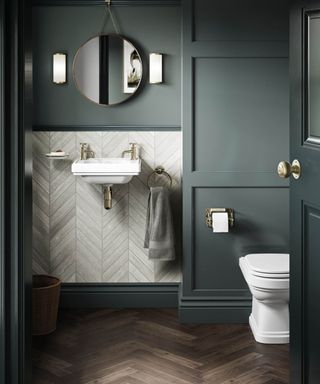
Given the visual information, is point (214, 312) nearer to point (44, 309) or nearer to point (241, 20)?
point (44, 309)

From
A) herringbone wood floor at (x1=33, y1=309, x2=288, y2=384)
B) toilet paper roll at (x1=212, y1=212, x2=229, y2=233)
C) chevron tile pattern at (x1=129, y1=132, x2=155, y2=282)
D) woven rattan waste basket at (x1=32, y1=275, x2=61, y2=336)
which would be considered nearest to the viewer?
herringbone wood floor at (x1=33, y1=309, x2=288, y2=384)

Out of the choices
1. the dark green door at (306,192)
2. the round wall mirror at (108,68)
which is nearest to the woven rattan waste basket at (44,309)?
the round wall mirror at (108,68)

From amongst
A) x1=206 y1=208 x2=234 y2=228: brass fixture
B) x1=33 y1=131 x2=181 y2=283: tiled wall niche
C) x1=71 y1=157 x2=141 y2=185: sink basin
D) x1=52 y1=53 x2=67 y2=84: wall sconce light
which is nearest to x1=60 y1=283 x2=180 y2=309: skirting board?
x1=33 y1=131 x2=181 y2=283: tiled wall niche

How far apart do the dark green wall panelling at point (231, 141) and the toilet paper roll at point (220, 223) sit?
112 millimetres

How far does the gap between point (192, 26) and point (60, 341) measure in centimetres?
205

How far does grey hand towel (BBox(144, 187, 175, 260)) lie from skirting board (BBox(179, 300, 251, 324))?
342 mm

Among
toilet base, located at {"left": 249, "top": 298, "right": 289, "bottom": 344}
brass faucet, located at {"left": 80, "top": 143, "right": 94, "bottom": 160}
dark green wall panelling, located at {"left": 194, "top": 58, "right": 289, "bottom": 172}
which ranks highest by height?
dark green wall panelling, located at {"left": 194, "top": 58, "right": 289, "bottom": 172}

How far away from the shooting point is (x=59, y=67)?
15.6 ft

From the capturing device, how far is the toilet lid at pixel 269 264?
4.00m

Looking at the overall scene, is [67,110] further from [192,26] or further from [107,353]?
[107,353]

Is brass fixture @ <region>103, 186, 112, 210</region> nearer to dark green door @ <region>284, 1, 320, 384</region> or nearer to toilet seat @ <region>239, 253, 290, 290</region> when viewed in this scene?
toilet seat @ <region>239, 253, 290, 290</region>

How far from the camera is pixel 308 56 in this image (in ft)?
8.47

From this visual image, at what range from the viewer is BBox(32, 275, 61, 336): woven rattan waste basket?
4270 mm

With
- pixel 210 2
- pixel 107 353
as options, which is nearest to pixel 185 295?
pixel 107 353
